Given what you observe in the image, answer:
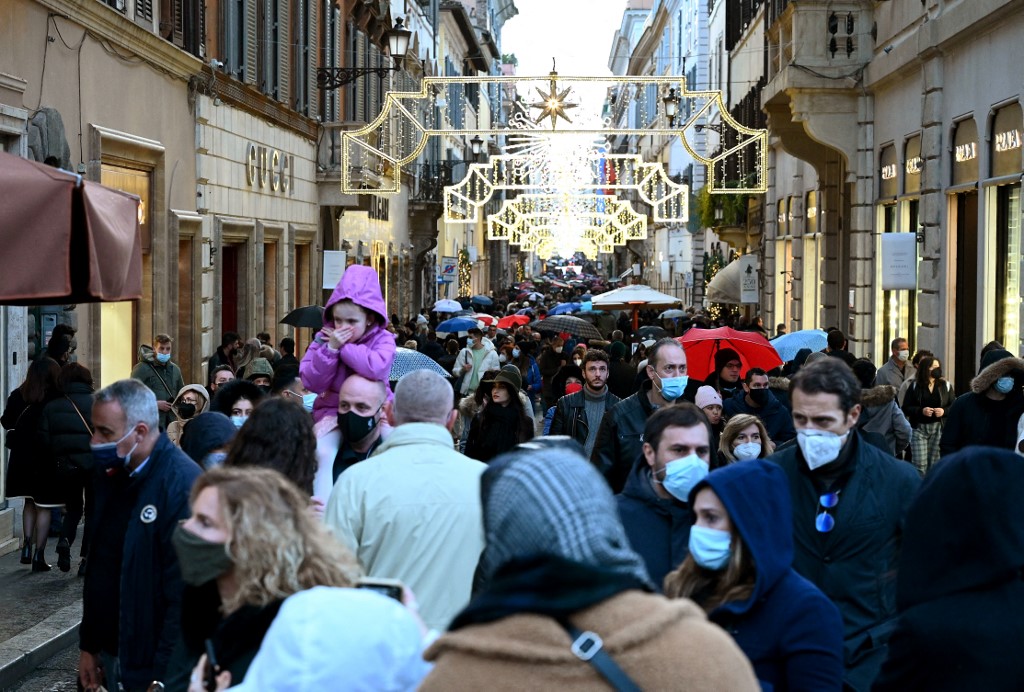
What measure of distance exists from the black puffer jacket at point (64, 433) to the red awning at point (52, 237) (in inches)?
185

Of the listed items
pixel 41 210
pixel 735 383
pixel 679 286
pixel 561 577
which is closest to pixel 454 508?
pixel 561 577

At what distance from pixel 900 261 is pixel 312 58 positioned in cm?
1365

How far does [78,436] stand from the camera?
12.1 m

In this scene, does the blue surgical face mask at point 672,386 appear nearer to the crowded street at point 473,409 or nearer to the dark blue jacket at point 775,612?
the crowded street at point 473,409

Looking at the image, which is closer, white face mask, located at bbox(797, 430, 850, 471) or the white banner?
white face mask, located at bbox(797, 430, 850, 471)

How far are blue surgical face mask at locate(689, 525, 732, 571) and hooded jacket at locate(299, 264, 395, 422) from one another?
341 cm

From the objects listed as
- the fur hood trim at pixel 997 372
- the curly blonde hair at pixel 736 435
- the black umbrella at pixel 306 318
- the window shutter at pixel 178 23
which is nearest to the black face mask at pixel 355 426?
the curly blonde hair at pixel 736 435

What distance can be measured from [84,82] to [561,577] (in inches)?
564

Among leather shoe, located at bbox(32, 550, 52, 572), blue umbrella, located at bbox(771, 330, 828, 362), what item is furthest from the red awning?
blue umbrella, located at bbox(771, 330, 828, 362)

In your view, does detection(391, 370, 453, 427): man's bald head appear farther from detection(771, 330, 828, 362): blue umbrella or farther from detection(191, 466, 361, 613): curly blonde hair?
detection(771, 330, 828, 362): blue umbrella

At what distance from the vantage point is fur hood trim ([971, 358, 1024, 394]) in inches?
424

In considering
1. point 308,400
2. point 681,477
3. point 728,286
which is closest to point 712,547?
point 681,477

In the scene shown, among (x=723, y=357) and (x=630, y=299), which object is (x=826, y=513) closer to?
(x=723, y=357)

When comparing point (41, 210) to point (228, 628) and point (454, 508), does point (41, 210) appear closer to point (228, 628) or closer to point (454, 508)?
point (454, 508)
